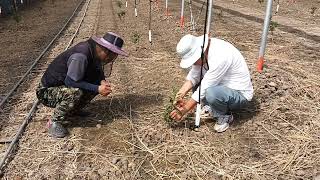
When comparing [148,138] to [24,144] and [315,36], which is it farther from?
[315,36]

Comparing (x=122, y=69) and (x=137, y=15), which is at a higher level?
(x=122, y=69)

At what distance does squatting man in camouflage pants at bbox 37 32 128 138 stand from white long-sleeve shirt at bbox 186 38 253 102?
1.00m

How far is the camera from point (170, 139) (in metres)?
4.57

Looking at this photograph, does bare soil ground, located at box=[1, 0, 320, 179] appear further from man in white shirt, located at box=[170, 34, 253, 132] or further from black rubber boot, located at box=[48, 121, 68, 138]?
man in white shirt, located at box=[170, 34, 253, 132]

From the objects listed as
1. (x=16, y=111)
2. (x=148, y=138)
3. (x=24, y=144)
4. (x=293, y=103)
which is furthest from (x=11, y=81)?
(x=293, y=103)

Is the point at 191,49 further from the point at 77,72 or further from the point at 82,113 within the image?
the point at 82,113

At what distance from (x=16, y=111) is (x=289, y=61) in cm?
505

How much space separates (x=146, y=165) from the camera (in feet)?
13.5

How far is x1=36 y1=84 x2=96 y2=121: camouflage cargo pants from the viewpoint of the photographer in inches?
183

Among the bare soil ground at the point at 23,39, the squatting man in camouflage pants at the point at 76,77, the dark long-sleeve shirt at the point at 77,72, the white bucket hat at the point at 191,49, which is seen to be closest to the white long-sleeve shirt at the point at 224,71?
the white bucket hat at the point at 191,49

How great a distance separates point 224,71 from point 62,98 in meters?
1.93

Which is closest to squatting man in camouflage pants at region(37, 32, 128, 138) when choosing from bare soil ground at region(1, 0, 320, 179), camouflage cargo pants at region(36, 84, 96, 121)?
camouflage cargo pants at region(36, 84, 96, 121)

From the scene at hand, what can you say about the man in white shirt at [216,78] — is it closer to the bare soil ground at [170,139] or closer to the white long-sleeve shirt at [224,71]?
the white long-sleeve shirt at [224,71]

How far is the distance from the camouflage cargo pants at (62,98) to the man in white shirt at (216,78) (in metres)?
1.17
